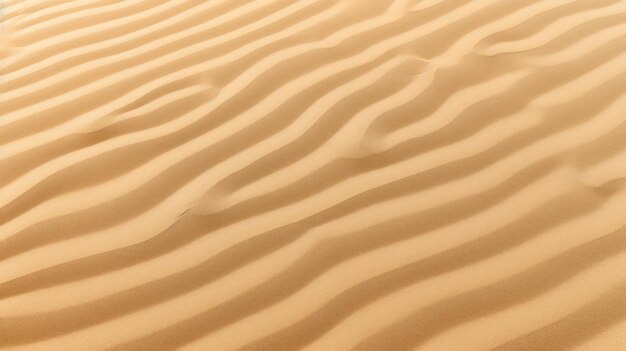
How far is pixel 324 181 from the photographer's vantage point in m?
1.70

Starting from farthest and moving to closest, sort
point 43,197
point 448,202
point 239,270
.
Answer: point 43,197, point 448,202, point 239,270

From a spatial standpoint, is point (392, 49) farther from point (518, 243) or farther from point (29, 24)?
point (29, 24)

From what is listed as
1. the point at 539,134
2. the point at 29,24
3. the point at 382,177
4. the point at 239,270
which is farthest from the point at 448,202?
the point at 29,24

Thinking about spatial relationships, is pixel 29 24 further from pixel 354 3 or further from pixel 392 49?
pixel 392 49

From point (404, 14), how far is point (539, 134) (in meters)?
0.81

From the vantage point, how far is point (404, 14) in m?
2.31

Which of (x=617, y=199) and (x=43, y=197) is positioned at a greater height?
(x=43, y=197)

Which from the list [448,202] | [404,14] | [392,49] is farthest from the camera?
[404,14]

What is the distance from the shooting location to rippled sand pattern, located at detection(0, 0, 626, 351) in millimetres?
1416

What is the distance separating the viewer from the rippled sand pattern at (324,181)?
4.65 ft

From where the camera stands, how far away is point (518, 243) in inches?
59.9

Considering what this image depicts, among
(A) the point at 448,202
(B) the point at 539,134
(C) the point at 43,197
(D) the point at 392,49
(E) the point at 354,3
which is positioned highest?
(E) the point at 354,3

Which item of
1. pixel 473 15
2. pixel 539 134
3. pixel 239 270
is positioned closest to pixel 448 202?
pixel 539 134

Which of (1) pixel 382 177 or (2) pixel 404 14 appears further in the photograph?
(2) pixel 404 14
